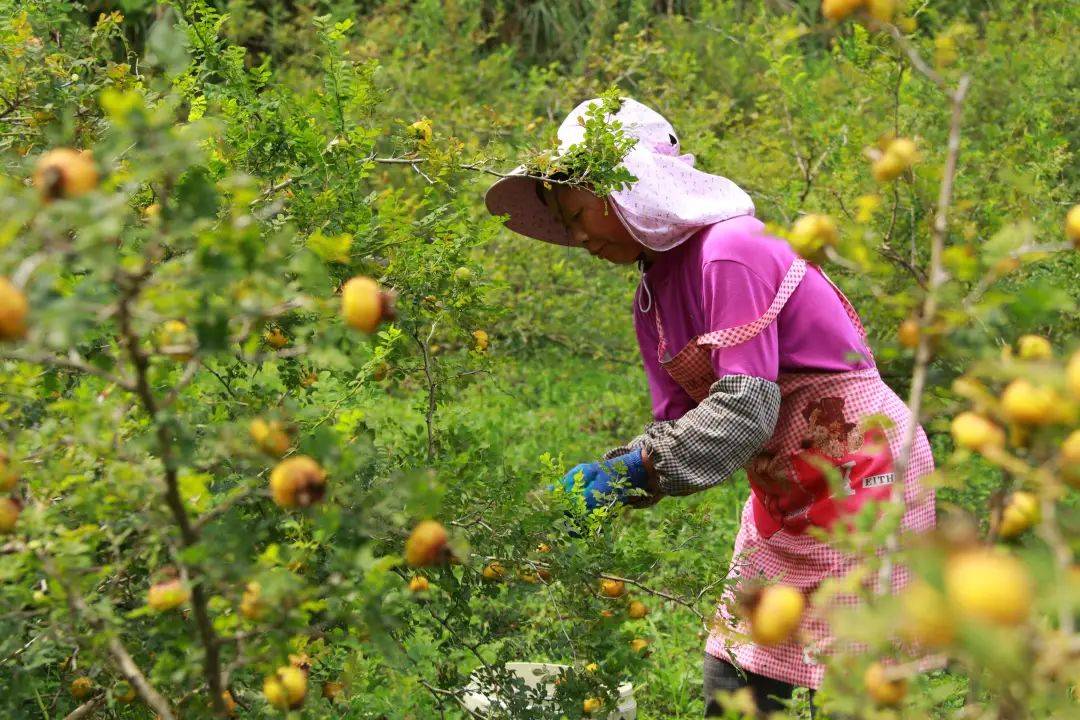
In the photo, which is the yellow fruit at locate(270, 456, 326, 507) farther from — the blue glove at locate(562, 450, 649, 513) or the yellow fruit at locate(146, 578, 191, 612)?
the blue glove at locate(562, 450, 649, 513)

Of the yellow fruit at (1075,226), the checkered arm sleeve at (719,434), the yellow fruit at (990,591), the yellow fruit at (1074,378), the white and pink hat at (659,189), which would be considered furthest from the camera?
the white and pink hat at (659,189)

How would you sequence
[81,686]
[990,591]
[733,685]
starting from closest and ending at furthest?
[990,591], [81,686], [733,685]

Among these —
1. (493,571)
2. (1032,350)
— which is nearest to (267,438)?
(1032,350)

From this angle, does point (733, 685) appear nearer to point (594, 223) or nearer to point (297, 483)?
point (594, 223)

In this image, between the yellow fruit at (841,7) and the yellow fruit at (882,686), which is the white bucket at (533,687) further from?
the yellow fruit at (841,7)

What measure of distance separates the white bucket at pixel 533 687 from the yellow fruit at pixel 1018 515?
1.05 m

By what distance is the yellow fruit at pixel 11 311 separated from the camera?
0.84 meters

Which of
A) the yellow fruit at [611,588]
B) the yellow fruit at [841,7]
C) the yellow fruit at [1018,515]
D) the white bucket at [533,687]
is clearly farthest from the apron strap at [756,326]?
the yellow fruit at [1018,515]

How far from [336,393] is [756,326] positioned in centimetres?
70

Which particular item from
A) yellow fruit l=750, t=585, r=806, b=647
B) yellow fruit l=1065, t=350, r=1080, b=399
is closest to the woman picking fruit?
yellow fruit l=750, t=585, r=806, b=647

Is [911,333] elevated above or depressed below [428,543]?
above

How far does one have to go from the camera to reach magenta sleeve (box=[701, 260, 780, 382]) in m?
1.91

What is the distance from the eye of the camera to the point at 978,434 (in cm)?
89

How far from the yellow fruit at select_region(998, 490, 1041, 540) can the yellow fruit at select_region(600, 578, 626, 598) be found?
39.7 inches
